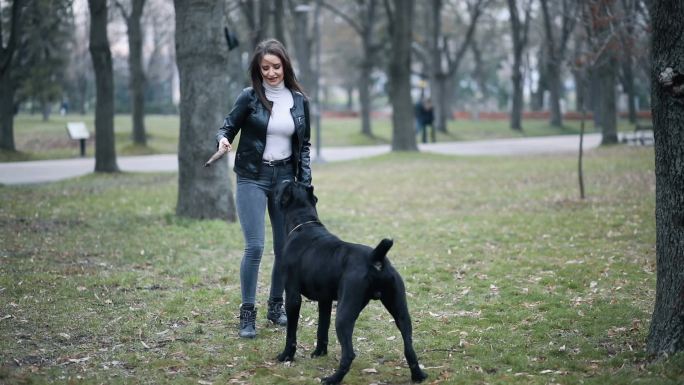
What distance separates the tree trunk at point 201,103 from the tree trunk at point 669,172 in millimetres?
8049

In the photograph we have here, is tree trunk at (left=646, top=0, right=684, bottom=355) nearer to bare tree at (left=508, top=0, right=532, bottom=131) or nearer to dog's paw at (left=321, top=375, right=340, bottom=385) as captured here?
dog's paw at (left=321, top=375, right=340, bottom=385)

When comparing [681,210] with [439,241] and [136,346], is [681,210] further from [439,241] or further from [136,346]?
[439,241]

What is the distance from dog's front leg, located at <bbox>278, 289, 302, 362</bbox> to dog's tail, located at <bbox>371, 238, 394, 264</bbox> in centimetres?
82

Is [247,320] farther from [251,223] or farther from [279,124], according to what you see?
[279,124]

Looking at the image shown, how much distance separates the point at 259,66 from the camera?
6234mm

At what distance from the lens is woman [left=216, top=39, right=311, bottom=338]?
624 centimetres

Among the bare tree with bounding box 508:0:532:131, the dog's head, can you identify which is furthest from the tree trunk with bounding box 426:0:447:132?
the dog's head

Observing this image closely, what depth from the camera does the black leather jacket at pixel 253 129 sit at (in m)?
6.24

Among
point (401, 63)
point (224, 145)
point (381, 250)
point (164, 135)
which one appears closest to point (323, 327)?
point (381, 250)

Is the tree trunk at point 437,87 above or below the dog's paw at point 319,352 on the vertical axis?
above

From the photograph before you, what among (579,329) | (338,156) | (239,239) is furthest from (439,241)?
(338,156)

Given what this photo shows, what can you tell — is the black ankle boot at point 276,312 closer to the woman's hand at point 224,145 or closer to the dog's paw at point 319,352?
the dog's paw at point 319,352

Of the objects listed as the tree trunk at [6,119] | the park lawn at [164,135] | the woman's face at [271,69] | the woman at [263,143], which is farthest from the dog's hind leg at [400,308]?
the tree trunk at [6,119]

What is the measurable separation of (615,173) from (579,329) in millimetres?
14466
